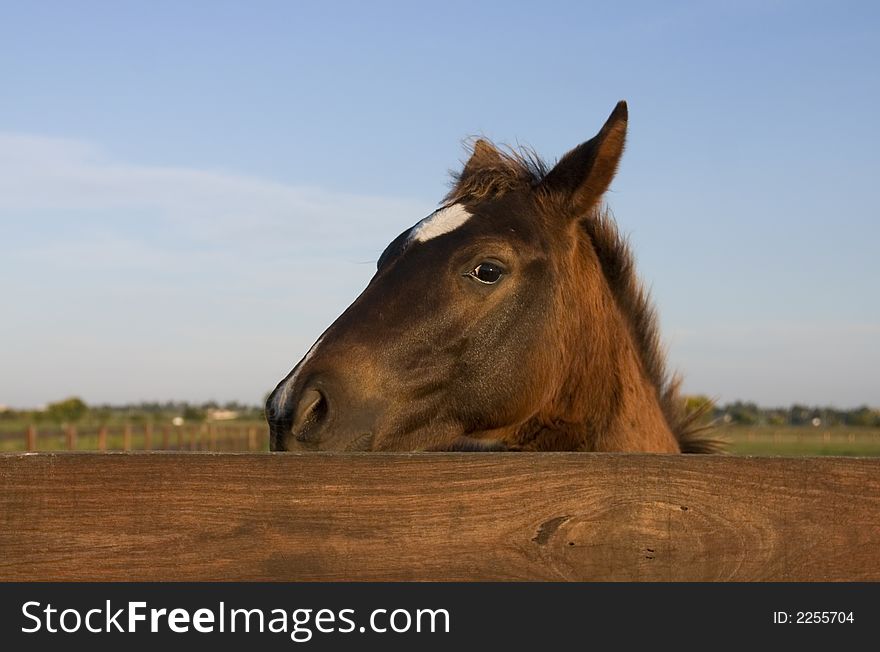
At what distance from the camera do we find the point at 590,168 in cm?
411

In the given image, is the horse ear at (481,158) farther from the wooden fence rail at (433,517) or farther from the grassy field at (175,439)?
the wooden fence rail at (433,517)

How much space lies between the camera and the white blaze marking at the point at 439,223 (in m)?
3.90

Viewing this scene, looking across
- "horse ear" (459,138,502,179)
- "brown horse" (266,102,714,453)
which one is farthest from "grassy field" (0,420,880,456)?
"horse ear" (459,138,502,179)

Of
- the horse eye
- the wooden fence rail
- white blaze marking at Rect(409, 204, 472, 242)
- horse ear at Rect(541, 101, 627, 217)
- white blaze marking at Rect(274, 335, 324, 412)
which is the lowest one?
the wooden fence rail

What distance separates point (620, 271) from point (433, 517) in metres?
2.85

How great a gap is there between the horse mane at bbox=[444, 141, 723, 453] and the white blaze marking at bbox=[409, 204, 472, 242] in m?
0.22

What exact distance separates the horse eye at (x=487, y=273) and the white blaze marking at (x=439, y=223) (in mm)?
231

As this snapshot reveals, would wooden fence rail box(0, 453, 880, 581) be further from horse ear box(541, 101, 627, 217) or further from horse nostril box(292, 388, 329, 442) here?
horse ear box(541, 101, 627, 217)

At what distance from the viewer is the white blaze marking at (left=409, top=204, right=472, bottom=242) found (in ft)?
12.8

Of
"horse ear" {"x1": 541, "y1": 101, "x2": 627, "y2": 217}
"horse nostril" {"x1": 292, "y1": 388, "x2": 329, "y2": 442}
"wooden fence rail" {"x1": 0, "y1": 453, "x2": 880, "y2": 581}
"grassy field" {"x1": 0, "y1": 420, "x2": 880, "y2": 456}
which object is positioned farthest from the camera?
"grassy field" {"x1": 0, "y1": 420, "x2": 880, "y2": 456}

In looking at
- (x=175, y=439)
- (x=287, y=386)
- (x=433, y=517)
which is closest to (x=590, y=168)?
(x=287, y=386)
